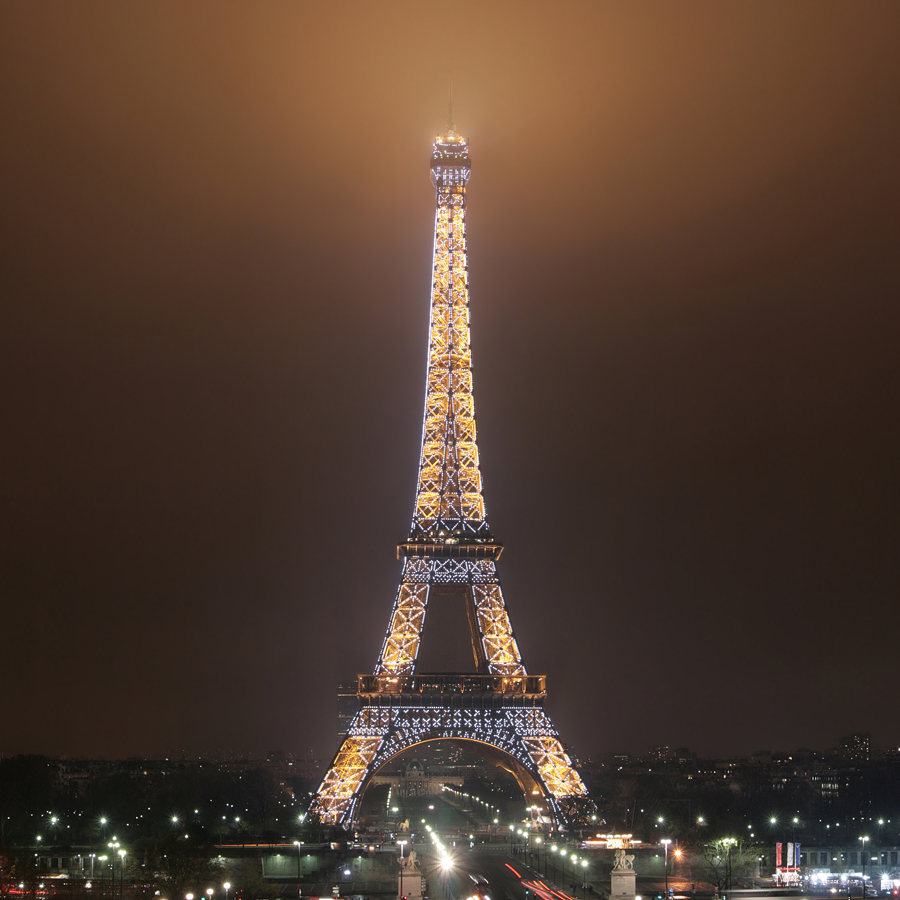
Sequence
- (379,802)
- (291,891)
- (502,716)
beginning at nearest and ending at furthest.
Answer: (291,891), (502,716), (379,802)

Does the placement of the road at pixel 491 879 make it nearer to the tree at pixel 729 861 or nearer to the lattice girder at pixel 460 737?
the lattice girder at pixel 460 737

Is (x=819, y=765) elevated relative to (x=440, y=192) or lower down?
lower down

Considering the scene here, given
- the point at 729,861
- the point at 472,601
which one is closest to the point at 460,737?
the point at 472,601

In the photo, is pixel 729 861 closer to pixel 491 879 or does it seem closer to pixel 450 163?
pixel 491 879

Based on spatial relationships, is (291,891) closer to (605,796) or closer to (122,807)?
(122,807)

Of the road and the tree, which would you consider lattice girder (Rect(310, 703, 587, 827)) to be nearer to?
the road

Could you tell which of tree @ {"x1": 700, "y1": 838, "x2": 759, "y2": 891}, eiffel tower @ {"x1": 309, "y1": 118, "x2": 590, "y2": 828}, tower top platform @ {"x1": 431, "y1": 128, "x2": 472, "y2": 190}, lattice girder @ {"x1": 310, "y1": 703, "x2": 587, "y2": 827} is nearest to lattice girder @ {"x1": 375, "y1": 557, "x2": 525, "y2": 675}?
eiffel tower @ {"x1": 309, "y1": 118, "x2": 590, "y2": 828}

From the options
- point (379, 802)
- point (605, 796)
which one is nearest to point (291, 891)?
point (605, 796)
